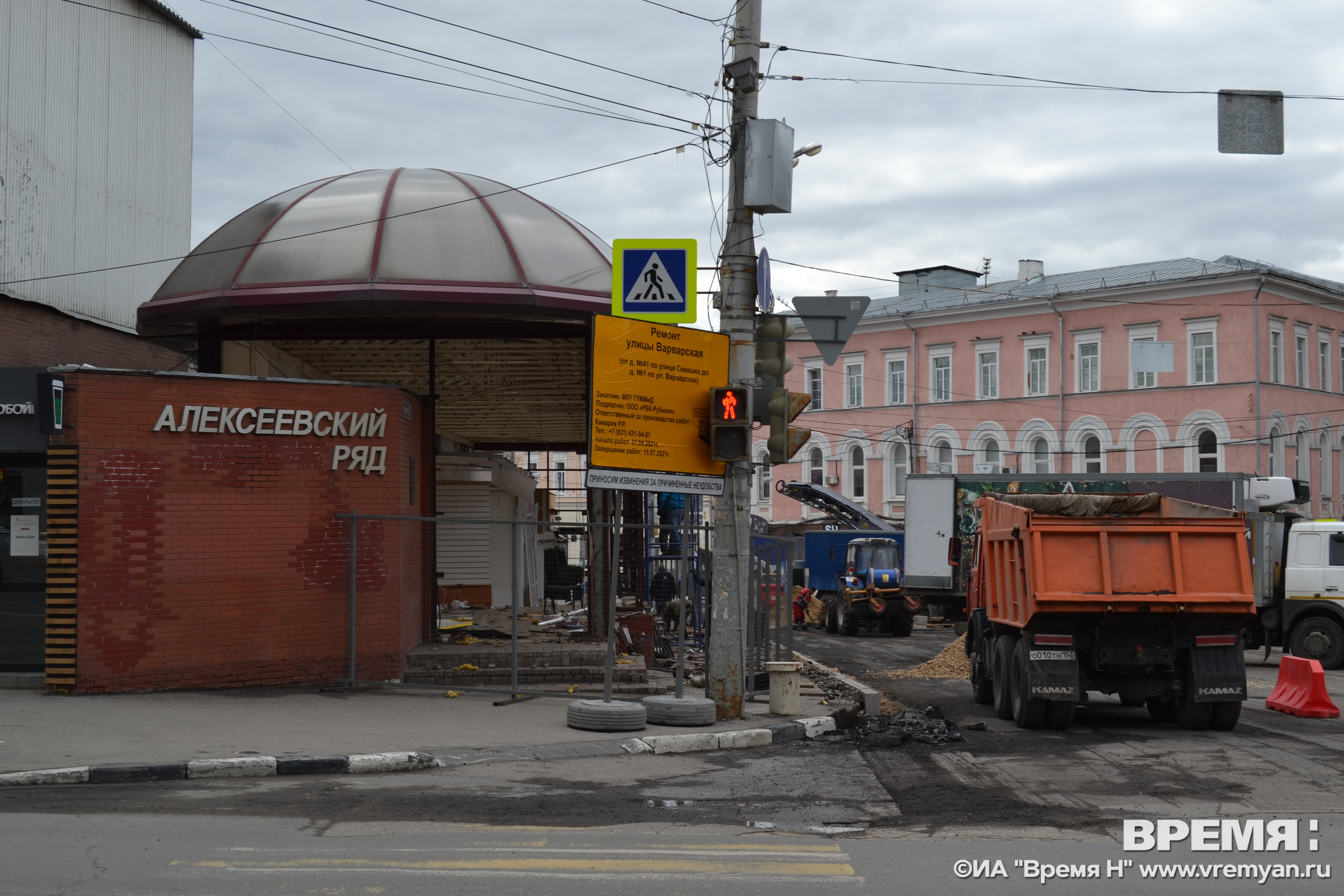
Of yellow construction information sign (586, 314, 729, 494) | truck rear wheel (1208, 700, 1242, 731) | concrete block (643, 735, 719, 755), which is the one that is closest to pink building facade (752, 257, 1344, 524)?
truck rear wheel (1208, 700, 1242, 731)

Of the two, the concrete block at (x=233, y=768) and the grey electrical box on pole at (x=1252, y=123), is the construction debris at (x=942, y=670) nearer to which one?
the grey electrical box on pole at (x=1252, y=123)

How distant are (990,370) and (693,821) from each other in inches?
2012

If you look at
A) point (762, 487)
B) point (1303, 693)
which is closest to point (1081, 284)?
point (762, 487)

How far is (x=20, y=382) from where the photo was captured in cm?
1401

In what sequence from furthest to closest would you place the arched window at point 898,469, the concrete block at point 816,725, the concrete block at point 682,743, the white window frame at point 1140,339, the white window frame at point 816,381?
Result: the white window frame at point 816,381, the arched window at point 898,469, the white window frame at point 1140,339, the concrete block at point 816,725, the concrete block at point 682,743

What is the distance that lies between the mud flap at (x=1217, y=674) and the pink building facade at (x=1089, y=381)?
30.8m

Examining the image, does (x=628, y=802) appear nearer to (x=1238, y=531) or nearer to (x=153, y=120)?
(x=1238, y=531)

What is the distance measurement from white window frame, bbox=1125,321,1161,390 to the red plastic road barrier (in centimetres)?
3748

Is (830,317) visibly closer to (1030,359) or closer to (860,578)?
Answer: (860,578)

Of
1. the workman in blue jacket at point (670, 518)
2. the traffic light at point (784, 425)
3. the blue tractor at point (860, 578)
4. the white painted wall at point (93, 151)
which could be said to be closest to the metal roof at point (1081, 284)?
the blue tractor at point (860, 578)

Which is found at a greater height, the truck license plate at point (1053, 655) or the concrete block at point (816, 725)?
the truck license plate at point (1053, 655)

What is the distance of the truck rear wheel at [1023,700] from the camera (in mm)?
13508

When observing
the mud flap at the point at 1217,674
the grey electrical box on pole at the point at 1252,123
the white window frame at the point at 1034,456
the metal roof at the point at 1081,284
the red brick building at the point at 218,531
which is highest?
the metal roof at the point at 1081,284

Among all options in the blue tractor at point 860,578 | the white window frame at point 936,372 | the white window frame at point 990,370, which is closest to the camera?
the blue tractor at point 860,578
